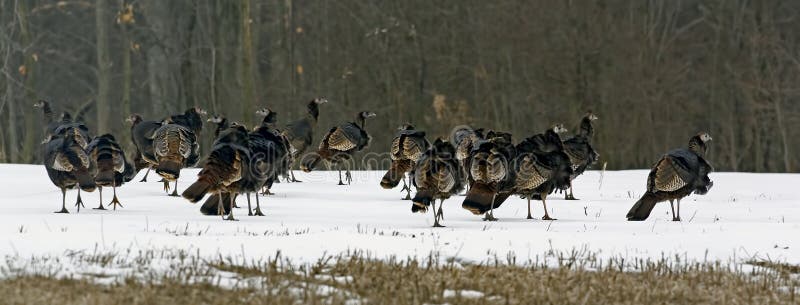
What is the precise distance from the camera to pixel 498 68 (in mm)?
41062

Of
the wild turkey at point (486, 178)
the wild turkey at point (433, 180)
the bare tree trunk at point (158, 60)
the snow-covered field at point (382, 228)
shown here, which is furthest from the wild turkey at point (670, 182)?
the bare tree trunk at point (158, 60)

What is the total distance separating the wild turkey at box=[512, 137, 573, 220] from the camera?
1543 centimetres

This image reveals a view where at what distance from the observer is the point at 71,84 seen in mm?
59812

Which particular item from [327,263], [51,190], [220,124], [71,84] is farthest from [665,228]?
[71,84]

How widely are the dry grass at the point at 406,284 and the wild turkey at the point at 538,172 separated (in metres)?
4.67

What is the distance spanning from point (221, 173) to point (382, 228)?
230cm

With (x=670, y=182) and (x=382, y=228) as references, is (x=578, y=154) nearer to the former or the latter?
(x=670, y=182)

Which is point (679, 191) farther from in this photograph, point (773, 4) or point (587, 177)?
point (773, 4)

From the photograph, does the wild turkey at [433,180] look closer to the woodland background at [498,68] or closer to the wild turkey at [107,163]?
the wild turkey at [107,163]

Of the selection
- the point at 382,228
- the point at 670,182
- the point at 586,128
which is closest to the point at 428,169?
the point at 382,228

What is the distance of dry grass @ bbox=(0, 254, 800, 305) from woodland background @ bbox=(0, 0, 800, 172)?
27017 mm

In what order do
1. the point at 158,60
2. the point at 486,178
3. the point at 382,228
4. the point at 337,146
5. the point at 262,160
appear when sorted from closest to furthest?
the point at 382,228 → the point at 486,178 → the point at 262,160 → the point at 337,146 → the point at 158,60

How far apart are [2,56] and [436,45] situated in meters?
16.2

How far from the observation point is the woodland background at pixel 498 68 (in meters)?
38.3
